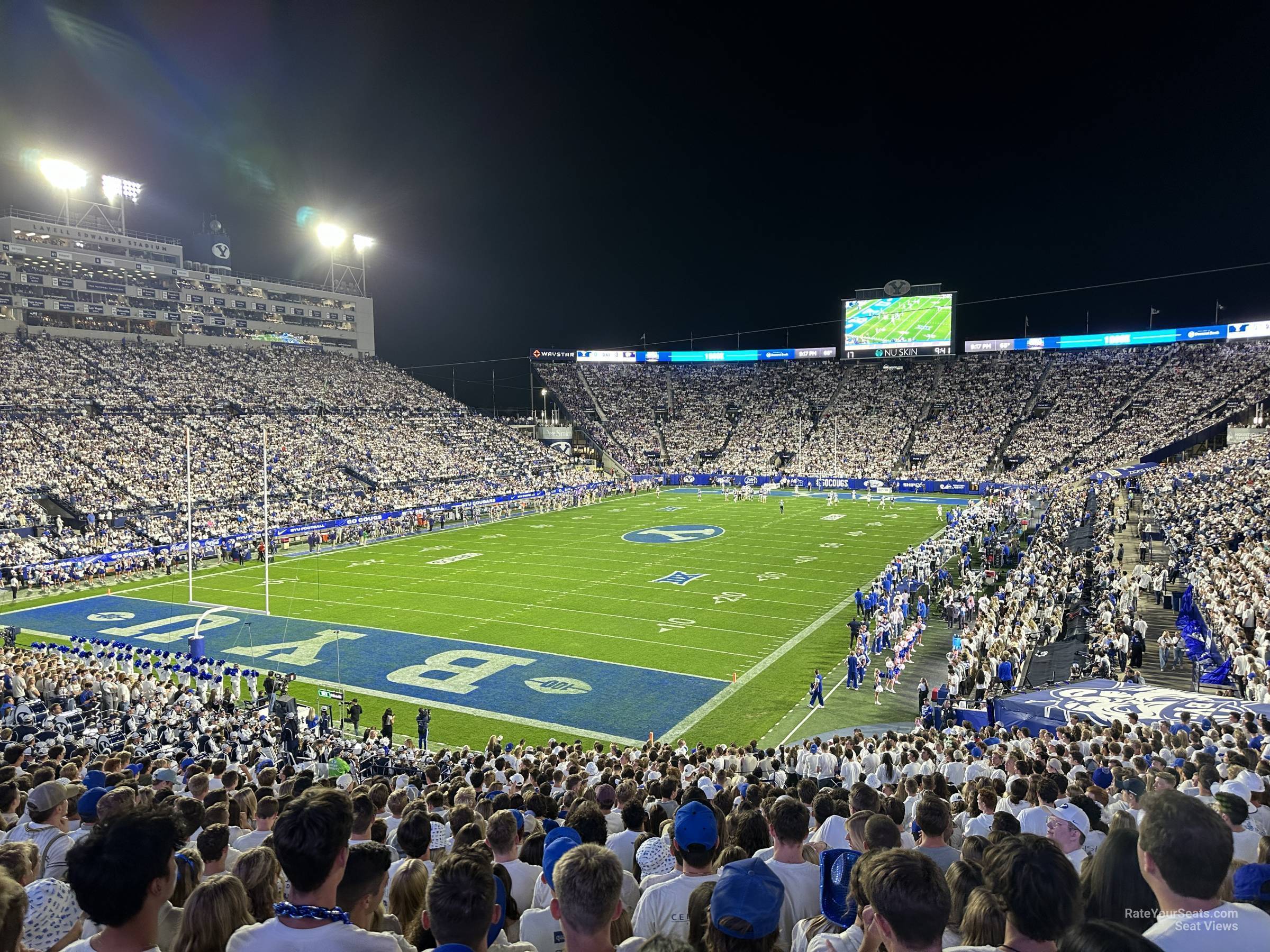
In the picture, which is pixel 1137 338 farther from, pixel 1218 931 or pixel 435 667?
pixel 1218 931

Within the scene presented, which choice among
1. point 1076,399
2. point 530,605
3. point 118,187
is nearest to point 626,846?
point 530,605

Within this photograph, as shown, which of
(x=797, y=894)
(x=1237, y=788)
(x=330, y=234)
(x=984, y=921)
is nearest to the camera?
(x=984, y=921)

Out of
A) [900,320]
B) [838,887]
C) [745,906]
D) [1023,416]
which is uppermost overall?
[900,320]

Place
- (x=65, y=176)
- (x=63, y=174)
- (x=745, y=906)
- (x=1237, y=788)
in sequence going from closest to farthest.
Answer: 1. (x=745, y=906)
2. (x=1237, y=788)
3. (x=63, y=174)
4. (x=65, y=176)

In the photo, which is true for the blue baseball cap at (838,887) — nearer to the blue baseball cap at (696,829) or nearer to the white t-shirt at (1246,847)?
the blue baseball cap at (696,829)

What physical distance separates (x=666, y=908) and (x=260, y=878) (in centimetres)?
174

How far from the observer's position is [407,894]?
3590 millimetres

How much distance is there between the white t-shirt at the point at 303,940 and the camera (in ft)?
7.92

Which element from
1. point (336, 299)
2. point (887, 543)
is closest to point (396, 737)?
point (887, 543)

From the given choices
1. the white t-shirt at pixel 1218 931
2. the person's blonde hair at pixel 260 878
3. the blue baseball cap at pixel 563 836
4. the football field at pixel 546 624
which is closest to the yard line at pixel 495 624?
the football field at pixel 546 624

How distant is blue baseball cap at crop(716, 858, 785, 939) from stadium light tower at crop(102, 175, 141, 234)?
6961 centimetres

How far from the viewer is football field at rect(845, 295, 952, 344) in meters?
61.6

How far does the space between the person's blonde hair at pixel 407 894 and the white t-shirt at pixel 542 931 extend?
0.47 meters

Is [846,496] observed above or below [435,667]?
above
